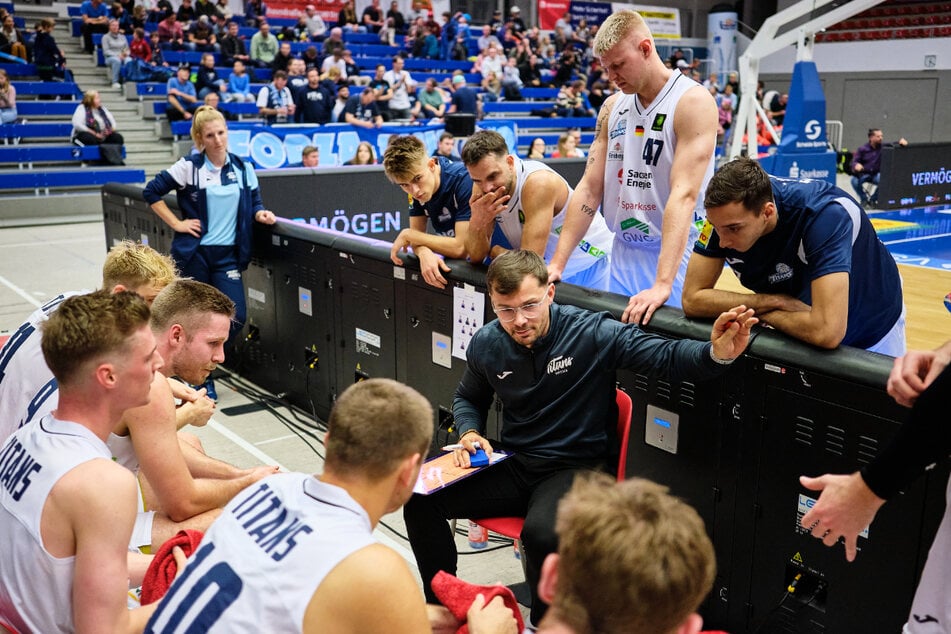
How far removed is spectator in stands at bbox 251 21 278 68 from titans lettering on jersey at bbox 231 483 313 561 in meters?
18.1

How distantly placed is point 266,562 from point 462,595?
0.58 meters

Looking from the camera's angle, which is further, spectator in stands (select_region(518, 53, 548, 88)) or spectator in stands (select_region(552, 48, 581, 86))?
spectator in stands (select_region(552, 48, 581, 86))

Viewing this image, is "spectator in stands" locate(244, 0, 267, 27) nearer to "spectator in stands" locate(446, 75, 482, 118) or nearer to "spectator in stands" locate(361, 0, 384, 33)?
"spectator in stands" locate(361, 0, 384, 33)

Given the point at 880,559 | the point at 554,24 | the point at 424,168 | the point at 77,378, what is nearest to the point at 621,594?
the point at 77,378

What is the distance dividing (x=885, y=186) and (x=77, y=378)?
16361 millimetres

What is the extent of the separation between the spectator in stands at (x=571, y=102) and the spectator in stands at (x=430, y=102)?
391 centimetres

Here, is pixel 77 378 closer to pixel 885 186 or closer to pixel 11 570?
pixel 11 570

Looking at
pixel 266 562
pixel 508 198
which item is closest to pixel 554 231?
pixel 508 198

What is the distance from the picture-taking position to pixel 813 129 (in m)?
15.4

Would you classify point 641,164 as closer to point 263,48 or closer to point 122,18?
point 263,48

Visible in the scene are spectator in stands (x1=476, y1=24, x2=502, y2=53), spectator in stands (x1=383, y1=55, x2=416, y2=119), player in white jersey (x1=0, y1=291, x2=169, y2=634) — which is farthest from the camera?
spectator in stands (x1=476, y1=24, x2=502, y2=53)

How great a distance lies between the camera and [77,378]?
2.19 m

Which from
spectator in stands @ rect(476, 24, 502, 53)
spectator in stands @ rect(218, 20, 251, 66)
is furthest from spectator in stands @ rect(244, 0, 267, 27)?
spectator in stands @ rect(476, 24, 502, 53)

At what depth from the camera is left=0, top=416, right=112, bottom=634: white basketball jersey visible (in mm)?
2029
